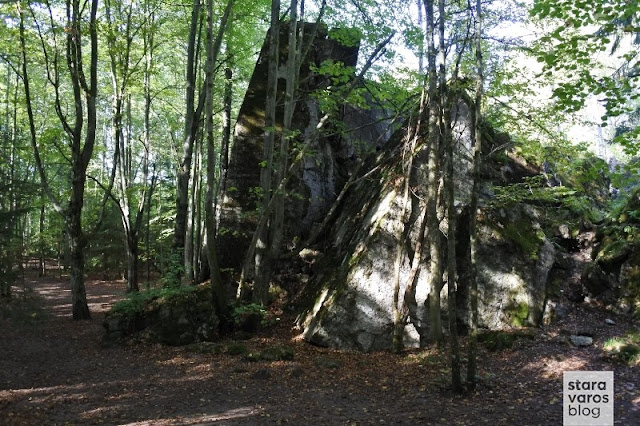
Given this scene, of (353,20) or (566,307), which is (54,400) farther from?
(353,20)

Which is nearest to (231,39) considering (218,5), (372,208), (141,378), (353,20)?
(218,5)

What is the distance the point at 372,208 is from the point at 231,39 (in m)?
7.95

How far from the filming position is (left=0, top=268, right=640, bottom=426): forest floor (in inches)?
225

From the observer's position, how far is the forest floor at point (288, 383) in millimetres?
5723

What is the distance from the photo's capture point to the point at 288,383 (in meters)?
7.27

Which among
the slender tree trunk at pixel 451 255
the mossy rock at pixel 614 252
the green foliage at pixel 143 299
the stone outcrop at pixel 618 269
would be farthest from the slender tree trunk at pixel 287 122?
the mossy rock at pixel 614 252

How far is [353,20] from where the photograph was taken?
1128 cm

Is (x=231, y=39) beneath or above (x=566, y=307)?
above

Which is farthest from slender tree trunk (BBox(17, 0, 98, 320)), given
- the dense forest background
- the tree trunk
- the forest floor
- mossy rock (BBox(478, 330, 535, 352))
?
mossy rock (BBox(478, 330, 535, 352))

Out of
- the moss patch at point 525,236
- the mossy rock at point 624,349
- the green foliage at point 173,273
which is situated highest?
the moss patch at point 525,236

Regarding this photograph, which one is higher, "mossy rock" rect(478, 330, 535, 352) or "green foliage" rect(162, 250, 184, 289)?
"green foliage" rect(162, 250, 184, 289)

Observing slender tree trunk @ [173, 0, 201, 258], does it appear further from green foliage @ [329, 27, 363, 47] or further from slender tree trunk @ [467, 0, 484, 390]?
slender tree trunk @ [467, 0, 484, 390]

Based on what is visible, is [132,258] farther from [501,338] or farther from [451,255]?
[501,338]

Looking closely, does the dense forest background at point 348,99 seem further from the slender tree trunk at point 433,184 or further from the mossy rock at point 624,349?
the mossy rock at point 624,349
